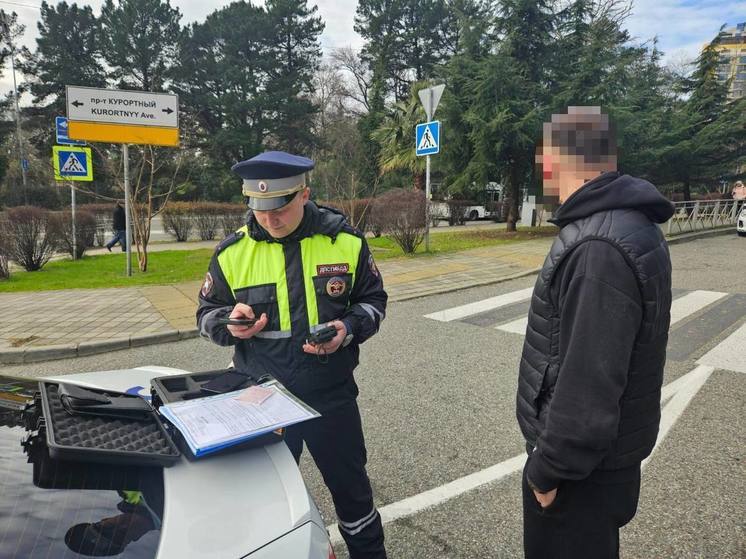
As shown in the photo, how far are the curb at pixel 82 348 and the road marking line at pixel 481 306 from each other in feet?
11.3

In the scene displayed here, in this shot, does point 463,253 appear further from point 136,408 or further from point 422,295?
point 136,408

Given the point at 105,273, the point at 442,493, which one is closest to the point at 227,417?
the point at 442,493

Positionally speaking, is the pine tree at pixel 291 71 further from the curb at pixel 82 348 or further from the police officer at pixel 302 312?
the police officer at pixel 302 312

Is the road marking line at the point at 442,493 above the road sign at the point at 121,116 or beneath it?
beneath

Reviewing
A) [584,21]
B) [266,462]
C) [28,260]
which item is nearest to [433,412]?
[266,462]

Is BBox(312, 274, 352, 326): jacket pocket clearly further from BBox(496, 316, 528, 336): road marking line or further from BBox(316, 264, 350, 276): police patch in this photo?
BBox(496, 316, 528, 336): road marking line

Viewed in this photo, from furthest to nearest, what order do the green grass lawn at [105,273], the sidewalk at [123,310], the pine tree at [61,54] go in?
the pine tree at [61,54] → the green grass lawn at [105,273] → the sidewalk at [123,310]

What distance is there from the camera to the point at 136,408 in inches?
62.1

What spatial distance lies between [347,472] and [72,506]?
A: 115 cm

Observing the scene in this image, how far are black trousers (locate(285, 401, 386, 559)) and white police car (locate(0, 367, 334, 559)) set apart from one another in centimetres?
65

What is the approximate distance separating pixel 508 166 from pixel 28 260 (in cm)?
1477

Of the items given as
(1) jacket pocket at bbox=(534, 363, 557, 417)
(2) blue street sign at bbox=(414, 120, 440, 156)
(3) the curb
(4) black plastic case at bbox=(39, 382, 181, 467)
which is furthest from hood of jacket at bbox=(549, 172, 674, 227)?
(2) blue street sign at bbox=(414, 120, 440, 156)

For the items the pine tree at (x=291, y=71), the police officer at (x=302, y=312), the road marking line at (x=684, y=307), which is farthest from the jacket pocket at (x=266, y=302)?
the pine tree at (x=291, y=71)

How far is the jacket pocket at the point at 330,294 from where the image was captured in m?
2.09
